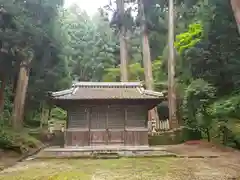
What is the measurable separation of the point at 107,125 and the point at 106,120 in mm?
266

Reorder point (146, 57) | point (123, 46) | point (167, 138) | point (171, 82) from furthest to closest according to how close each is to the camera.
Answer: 1. point (123, 46)
2. point (146, 57)
3. point (171, 82)
4. point (167, 138)

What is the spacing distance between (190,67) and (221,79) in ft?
6.79

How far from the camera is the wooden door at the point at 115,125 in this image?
14.8m

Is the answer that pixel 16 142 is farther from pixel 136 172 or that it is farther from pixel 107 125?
pixel 136 172

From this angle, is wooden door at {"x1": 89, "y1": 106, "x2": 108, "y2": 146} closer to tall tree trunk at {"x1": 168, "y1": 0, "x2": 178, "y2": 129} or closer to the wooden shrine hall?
the wooden shrine hall

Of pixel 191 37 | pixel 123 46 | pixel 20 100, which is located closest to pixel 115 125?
pixel 191 37

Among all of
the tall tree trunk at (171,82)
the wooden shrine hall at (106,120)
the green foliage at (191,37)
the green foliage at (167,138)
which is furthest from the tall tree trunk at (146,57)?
the wooden shrine hall at (106,120)

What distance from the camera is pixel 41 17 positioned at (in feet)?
71.1

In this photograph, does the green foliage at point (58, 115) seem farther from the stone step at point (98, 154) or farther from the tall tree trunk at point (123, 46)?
the stone step at point (98, 154)

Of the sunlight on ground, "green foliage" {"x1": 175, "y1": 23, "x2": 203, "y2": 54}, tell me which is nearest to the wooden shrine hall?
the sunlight on ground

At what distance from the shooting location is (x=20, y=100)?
2033 centimetres

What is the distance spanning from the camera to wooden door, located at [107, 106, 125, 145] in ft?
48.5

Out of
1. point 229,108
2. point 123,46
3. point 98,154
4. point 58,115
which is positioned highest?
point 123,46

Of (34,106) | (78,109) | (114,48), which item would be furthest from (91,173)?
(114,48)
